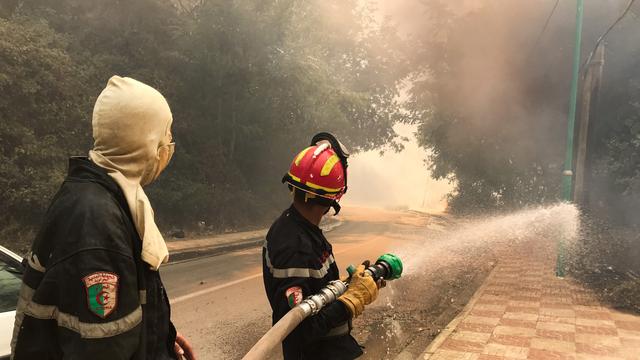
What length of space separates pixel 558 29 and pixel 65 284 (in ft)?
44.5

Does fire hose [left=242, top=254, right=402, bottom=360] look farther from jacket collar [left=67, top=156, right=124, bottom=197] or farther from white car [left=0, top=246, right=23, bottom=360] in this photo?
white car [left=0, top=246, right=23, bottom=360]

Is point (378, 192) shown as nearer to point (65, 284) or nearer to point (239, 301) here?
point (239, 301)

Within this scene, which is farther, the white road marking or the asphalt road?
the white road marking

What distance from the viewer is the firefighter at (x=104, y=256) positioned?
1.22 metres

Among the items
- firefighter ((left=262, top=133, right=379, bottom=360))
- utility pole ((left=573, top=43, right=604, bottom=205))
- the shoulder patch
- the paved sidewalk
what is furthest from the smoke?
the shoulder patch

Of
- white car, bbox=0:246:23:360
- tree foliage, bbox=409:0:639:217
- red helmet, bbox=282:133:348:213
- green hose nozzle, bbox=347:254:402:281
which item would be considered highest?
tree foliage, bbox=409:0:639:217

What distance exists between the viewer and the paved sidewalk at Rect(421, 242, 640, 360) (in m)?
4.49

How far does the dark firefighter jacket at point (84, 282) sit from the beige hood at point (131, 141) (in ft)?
0.12

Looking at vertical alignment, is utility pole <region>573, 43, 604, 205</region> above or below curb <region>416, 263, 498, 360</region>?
above

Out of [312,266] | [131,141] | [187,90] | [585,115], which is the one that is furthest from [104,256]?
[187,90]

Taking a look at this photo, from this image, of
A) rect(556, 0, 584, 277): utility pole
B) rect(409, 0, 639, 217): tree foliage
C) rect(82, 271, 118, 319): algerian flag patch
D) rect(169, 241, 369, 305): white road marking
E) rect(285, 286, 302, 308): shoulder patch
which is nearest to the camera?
rect(82, 271, 118, 319): algerian flag patch

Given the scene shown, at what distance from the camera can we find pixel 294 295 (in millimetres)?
2018

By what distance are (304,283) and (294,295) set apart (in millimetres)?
78

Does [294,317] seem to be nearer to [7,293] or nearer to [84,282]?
[84,282]
